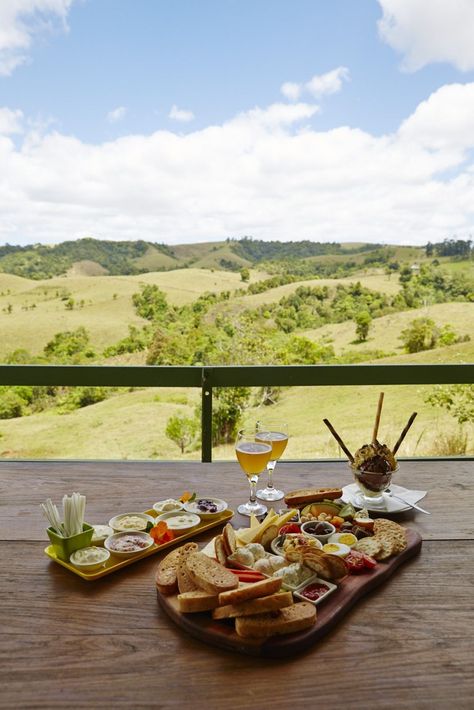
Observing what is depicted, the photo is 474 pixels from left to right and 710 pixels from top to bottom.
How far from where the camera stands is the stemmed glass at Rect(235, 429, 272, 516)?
4.66 ft

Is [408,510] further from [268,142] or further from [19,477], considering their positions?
[268,142]

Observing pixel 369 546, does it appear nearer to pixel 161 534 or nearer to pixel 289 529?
pixel 289 529

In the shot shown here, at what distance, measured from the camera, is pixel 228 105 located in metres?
19.0

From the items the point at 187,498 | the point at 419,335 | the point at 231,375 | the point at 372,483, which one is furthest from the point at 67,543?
the point at 419,335

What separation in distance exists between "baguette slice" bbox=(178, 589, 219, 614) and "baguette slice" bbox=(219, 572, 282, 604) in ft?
0.07

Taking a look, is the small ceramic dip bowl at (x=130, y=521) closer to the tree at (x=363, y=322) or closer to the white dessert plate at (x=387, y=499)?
the white dessert plate at (x=387, y=499)

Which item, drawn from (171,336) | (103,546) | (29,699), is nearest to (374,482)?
(103,546)

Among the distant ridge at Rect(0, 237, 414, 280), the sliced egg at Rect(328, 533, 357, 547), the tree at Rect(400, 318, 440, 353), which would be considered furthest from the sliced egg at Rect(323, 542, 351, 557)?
the distant ridge at Rect(0, 237, 414, 280)

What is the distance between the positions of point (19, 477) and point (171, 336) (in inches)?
600

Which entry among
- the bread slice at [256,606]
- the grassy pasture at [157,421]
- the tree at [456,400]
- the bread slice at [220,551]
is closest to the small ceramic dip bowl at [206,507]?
the bread slice at [220,551]

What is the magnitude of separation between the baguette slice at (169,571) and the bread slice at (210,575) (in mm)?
39

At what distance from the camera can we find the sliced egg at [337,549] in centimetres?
117

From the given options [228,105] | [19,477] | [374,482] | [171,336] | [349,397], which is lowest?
[349,397]

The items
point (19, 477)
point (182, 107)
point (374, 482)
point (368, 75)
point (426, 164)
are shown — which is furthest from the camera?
point (426, 164)
